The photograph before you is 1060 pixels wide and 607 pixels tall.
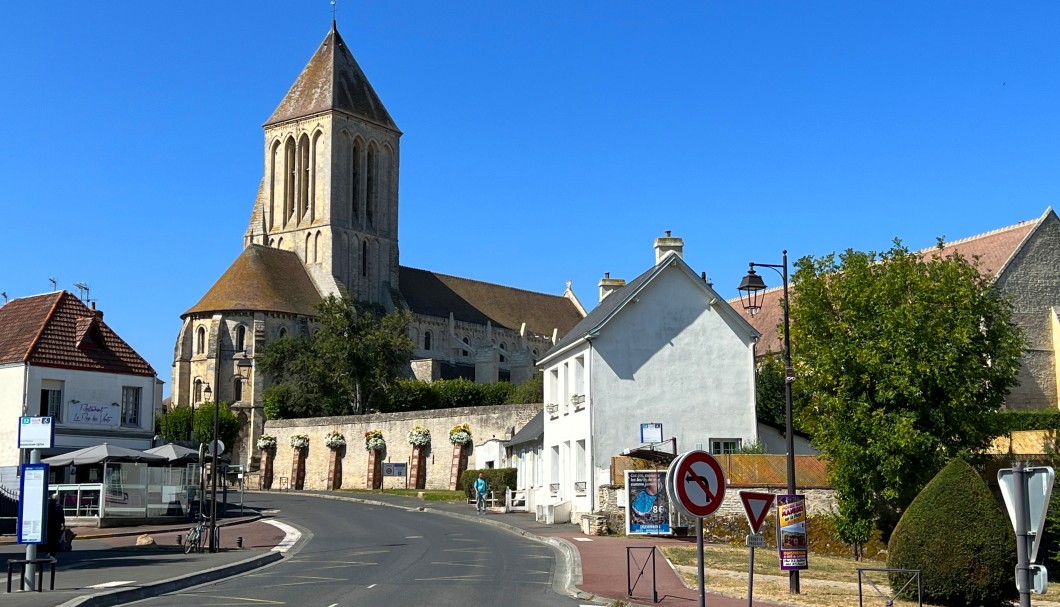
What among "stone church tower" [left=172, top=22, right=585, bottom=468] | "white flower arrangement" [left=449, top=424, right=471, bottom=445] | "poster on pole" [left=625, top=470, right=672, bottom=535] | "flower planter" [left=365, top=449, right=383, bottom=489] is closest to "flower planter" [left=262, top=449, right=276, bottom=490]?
"flower planter" [left=365, top=449, right=383, bottom=489]

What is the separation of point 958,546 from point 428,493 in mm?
35509

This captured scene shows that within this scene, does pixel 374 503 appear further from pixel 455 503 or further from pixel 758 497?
pixel 758 497

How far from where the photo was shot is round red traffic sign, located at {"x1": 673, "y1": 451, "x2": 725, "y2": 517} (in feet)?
35.5

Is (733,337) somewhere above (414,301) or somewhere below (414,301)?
below

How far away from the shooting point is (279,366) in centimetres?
8100

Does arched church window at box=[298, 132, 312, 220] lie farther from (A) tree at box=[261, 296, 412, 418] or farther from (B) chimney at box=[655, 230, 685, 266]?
(B) chimney at box=[655, 230, 685, 266]

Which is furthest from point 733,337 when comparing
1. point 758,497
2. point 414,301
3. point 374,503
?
point 414,301

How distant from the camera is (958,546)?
58.8 feet

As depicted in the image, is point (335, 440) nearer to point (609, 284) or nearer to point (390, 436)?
point (390, 436)

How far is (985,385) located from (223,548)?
18.5 meters

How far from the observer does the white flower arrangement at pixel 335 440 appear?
6203 cm

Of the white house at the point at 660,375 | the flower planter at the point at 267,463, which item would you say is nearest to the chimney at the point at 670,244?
the white house at the point at 660,375

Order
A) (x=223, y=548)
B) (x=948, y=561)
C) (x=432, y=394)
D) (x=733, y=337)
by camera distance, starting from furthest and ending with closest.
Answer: (x=432, y=394) → (x=733, y=337) → (x=223, y=548) → (x=948, y=561)

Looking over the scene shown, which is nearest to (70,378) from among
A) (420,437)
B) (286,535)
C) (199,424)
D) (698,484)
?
(286,535)
